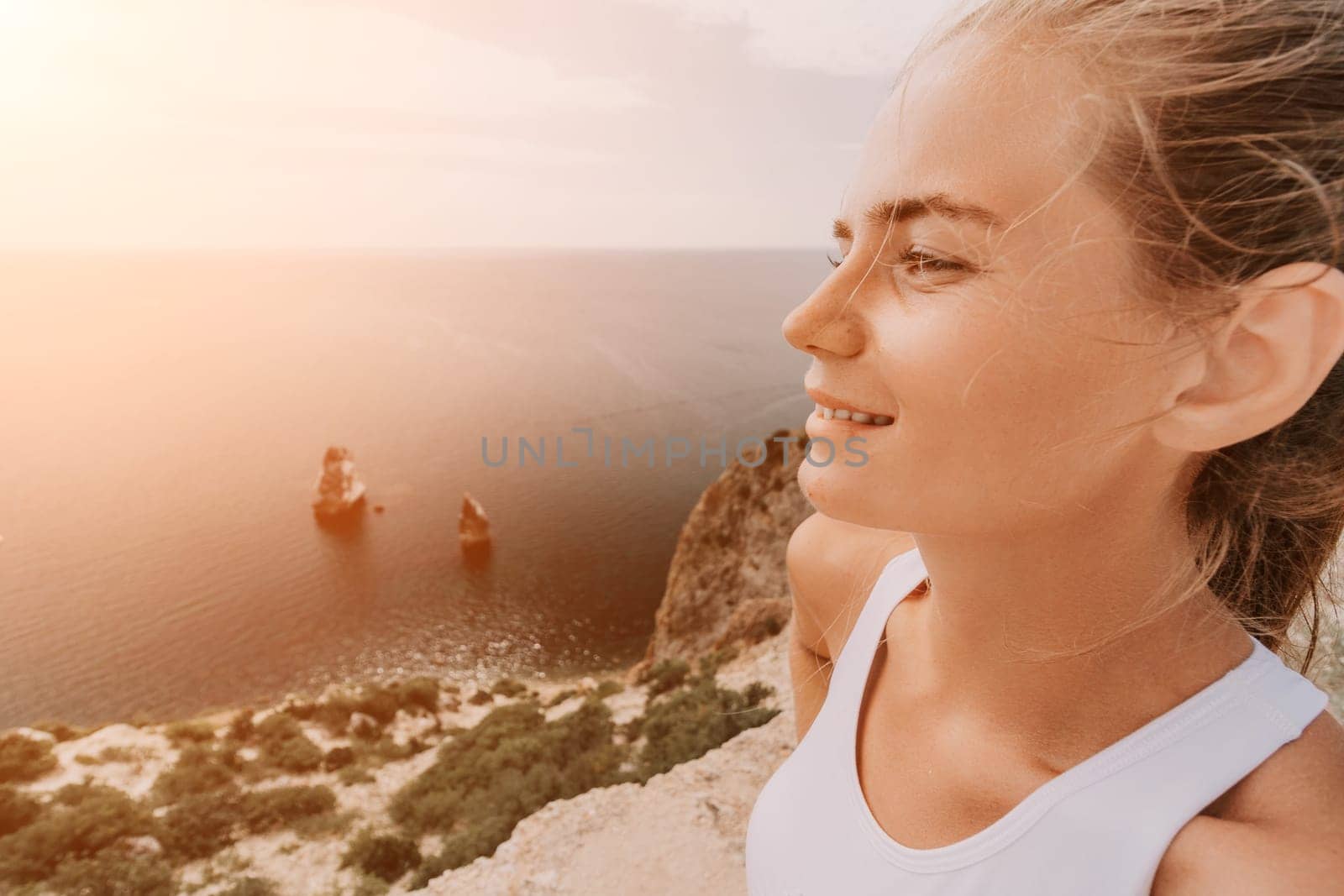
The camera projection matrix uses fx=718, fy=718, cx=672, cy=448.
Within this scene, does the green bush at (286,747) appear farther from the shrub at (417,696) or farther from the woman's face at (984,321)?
the woman's face at (984,321)

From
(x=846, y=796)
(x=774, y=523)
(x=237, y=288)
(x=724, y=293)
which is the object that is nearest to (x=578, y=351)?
(x=724, y=293)

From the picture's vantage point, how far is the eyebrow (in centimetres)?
75

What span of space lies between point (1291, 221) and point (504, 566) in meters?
46.6

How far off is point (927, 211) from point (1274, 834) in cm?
72

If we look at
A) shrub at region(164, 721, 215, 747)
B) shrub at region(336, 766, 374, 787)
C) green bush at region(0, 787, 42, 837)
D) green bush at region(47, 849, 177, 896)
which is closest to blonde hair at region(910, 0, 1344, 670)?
green bush at region(47, 849, 177, 896)

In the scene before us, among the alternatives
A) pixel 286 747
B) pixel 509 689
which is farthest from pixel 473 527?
pixel 286 747

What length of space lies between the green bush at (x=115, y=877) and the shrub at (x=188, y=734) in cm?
682

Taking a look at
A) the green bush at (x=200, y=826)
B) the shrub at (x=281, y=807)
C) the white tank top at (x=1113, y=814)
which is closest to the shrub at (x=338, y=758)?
the shrub at (x=281, y=807)

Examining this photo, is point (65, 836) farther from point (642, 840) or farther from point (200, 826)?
point (642, 840)

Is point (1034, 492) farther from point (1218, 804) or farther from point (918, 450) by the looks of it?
point (1218, 804)

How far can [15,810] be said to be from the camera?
15.1 metres

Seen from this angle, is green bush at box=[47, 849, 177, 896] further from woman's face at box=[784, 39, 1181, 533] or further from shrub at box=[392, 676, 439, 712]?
woman's face at box=[784, 39, 1181, 533]

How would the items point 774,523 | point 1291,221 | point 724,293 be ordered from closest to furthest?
point 1291,221
point 774,523
point 724,293

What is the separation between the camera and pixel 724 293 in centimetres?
12975
